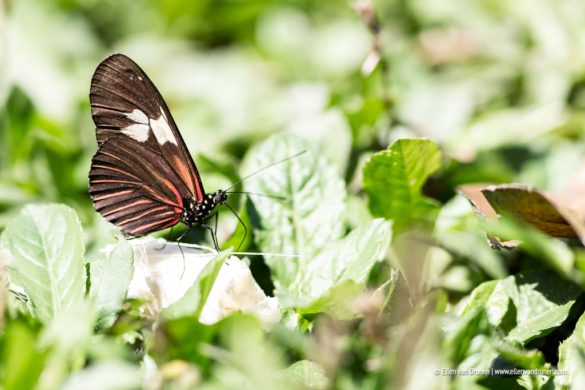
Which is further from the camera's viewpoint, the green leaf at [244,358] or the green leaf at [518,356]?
the green leaf at [518,356]

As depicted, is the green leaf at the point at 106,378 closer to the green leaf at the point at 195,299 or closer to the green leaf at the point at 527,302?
the green leaf at the point at 195,299

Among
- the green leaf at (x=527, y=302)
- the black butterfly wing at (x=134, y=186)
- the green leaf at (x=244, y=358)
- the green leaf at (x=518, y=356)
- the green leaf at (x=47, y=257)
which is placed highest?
the black butterfly wing at (x=134, y=186)

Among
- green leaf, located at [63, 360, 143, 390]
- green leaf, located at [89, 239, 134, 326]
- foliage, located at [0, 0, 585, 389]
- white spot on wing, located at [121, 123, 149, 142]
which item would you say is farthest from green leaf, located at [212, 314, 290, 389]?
white spot on wing, located at [121, 123, 149, 142]

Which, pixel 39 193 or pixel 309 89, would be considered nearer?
pixel 39 193

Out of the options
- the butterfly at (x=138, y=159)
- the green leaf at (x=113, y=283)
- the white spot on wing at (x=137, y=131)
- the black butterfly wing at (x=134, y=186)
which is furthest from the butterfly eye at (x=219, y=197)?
the green leaf at (x=113, y=283)

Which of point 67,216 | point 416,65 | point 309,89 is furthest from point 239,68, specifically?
point 67,216

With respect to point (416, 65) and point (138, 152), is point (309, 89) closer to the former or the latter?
point (416, 65)

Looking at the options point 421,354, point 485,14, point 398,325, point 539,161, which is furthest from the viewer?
point 485,14
